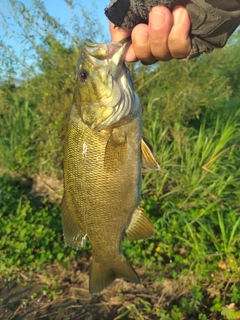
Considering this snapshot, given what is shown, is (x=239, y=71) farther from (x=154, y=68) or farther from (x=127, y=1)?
(x=127, y=1)

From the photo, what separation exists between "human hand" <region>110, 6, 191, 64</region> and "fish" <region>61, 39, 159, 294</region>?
65 mm

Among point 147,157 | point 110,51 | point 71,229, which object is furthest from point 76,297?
point 110,51

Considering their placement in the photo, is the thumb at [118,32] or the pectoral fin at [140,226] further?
the pectoral fin at [140,226]

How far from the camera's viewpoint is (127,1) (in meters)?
1.68

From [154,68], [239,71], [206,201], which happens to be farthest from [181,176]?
[239,71]

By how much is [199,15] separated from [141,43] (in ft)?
0.92

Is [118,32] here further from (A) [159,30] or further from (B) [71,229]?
(B) [71,229]

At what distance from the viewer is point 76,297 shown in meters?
3.56

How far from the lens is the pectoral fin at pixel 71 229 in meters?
2.06

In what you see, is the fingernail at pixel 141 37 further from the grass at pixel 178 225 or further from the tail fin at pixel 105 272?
the grass at pixel 178 225

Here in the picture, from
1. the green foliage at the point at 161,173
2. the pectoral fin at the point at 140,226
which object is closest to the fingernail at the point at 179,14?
the pectoral fin at the point at 140,226

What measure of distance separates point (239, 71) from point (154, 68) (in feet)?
9.68

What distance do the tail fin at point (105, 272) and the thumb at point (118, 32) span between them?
1136 millimetres

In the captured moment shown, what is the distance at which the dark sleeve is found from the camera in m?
1.65
